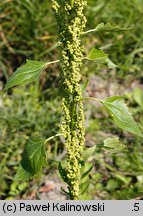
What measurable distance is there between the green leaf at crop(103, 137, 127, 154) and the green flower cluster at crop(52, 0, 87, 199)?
0.41ft

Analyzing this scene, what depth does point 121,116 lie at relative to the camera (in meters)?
1.78

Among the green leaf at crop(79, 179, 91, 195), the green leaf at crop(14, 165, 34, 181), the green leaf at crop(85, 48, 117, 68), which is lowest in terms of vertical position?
the green leaf at crop(79, 179, 91, 195)

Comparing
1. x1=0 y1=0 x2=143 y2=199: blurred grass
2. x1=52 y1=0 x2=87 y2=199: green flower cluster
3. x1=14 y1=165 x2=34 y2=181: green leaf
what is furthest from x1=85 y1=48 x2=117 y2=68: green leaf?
x1=0 y1=0 x2=143 y2=199: blurred grass

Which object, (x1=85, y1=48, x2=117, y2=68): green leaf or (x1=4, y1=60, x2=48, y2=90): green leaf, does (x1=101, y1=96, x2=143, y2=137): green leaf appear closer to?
(x1=85, y1=48, x2=117, y2=68): green leaf

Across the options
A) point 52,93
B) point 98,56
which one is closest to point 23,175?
point 98,56

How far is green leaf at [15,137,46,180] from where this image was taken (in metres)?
1.76

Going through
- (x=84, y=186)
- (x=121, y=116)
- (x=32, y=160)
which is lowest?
(x=84, y=186)

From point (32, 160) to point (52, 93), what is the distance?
1647 mm

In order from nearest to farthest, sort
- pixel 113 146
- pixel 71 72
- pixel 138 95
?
1. pixel 71 72
2. pixel 113 146
3. pixel 138 95

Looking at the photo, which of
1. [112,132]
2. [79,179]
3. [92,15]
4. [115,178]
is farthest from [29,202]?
[92,15]

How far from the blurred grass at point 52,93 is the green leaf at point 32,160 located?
85 cm

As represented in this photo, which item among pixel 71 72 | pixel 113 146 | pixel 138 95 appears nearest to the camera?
pixel 71 72

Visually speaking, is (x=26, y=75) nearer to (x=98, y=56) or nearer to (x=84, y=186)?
(x=98, y=56)

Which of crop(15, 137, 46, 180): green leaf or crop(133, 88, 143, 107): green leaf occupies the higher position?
crop(133, 88, 143, 107): green leaf
